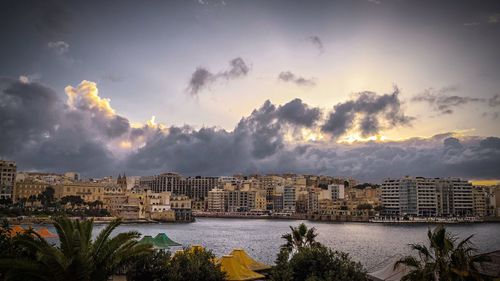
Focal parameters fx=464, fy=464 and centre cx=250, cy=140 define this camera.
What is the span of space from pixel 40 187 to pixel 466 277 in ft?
505

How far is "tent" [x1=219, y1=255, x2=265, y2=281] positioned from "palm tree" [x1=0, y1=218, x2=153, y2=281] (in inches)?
349

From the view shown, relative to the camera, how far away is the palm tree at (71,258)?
11039 millimetres

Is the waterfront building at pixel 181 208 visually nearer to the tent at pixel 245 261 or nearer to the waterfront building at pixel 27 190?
the waterfront building at pixel 27 190

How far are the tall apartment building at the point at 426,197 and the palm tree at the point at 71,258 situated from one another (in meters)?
157

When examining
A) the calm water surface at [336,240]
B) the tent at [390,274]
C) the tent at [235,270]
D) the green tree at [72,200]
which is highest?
the tent at [390,274]

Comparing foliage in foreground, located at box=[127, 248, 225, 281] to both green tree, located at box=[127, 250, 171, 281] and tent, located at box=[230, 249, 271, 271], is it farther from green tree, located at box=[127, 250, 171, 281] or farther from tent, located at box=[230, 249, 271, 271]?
tent, located at box=[230, 249, 271, 271]

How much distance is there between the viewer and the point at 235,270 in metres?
21.0

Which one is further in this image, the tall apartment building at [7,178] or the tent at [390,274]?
the tall apartment building at [7,178]

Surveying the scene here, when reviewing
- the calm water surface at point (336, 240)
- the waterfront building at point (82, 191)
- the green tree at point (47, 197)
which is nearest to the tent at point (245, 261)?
the calm water surface at point (336, 240)

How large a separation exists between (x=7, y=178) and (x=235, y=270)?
132m

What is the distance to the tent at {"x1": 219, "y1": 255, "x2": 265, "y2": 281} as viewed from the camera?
20592 millimetres

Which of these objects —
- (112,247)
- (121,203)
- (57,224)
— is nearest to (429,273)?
(112,247)

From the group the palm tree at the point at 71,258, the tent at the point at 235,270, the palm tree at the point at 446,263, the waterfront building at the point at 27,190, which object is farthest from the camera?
the waterfront building at the point at 27,190

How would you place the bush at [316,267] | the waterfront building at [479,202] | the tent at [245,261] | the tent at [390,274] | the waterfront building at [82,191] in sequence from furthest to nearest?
1. the waterfront building at [479,202]
2. the waterfront building at [82,191]
3. the tent at [245,261]
4. the tent at [390,274]
5. the bush at [316,267]
